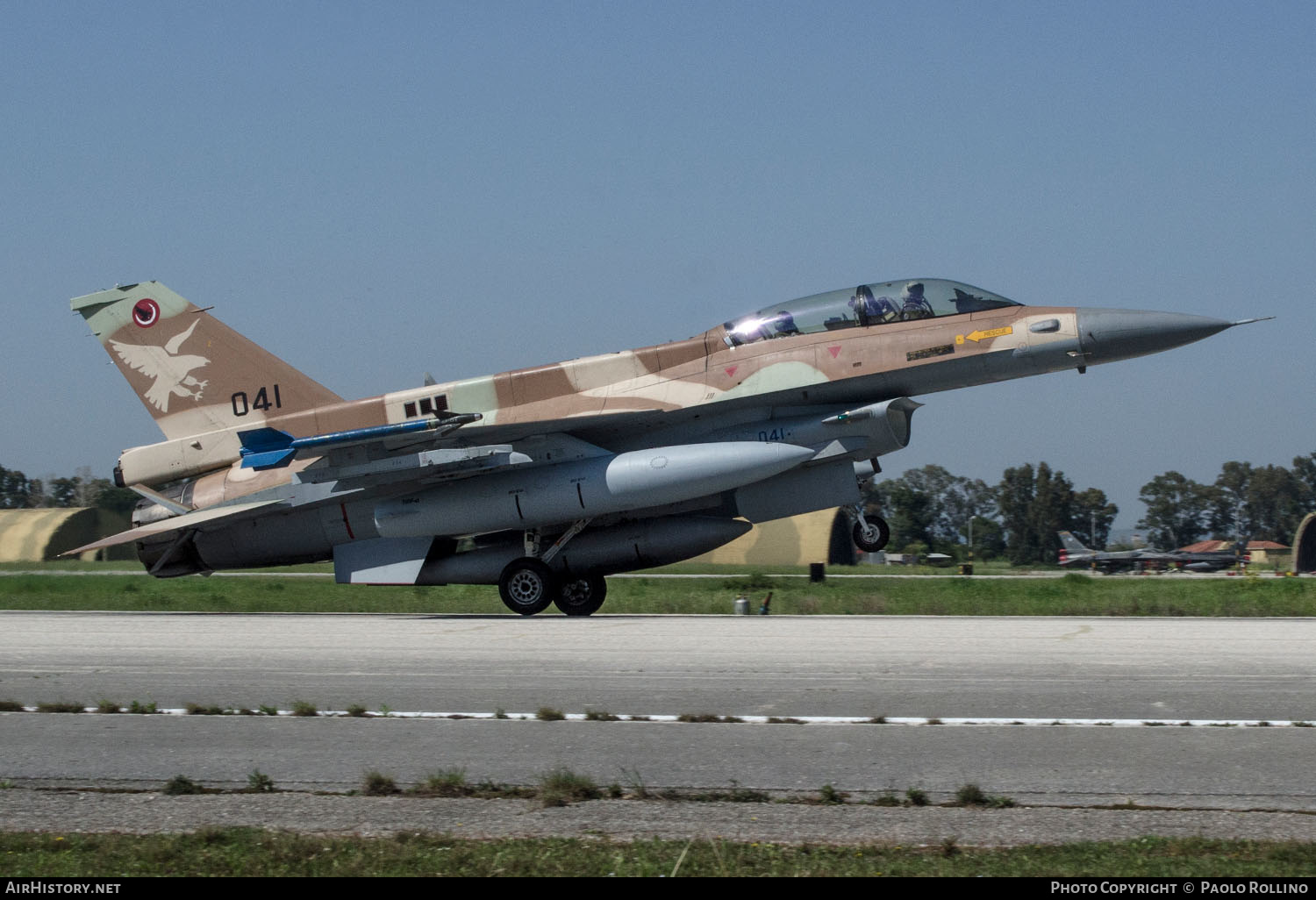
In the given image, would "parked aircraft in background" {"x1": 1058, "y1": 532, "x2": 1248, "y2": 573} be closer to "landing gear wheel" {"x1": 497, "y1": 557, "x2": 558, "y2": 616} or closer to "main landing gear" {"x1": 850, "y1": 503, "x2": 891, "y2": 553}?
Answer: "main landing gear" {"x1": 850, "y1": 503, "x2": 891, "y2": 553}

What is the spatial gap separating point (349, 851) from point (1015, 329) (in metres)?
12.9

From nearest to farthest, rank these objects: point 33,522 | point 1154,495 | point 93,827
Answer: point 93,827 < point 33,522 < point 1154,495

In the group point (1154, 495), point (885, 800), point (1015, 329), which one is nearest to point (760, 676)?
point (885, 800)

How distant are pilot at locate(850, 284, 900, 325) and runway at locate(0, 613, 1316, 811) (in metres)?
4.47

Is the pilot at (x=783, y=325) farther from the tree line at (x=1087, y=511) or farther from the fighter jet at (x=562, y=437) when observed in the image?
the tree line at (x=1087, y=511)

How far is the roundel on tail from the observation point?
19000 mm

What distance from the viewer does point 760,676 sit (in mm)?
9812

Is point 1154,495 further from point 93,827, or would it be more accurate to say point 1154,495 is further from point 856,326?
point 93,827

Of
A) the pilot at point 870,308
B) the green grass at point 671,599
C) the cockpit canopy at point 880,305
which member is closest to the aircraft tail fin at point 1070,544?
the green grass at point 671,599

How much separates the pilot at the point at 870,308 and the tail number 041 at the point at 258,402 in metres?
8.79

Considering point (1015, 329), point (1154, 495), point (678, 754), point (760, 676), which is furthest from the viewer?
point (1154, 495)

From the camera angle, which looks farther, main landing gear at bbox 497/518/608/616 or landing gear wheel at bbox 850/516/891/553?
main landing gear at bbox 497/518/608/616

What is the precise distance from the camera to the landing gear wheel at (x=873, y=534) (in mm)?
16297

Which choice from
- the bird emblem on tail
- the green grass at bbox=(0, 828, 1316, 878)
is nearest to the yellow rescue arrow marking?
the bird emblem on tail
